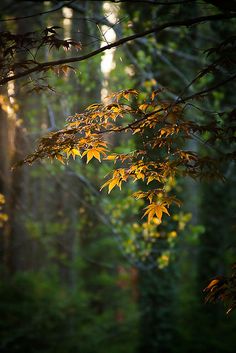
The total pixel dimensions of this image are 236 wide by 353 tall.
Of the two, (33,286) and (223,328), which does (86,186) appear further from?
(223,328)

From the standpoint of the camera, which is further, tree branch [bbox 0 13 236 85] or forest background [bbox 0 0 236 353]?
forest background [bbox 0 0 236 353]

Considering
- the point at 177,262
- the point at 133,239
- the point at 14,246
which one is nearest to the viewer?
the point at 133,239

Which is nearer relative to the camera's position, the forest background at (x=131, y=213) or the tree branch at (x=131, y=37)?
the tree branch at (x=131, y=37)

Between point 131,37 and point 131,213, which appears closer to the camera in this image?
point 131,37

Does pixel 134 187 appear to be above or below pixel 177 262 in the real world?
above

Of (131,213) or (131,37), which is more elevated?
(131,213)

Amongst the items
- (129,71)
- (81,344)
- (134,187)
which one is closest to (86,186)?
(134,187)

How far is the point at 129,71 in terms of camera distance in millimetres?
6949

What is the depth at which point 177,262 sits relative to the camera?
720 centimetres

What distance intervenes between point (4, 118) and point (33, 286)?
3439 mm

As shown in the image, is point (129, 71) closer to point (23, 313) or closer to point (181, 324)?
point (23, 313)

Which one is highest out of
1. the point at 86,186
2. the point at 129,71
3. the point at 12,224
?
the point at 129,71

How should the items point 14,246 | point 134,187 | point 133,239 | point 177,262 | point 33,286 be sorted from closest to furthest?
point 133,239, point 134,187, point 177,262, point 33,286, point 14,246

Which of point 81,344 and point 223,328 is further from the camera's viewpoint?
point 223,328
